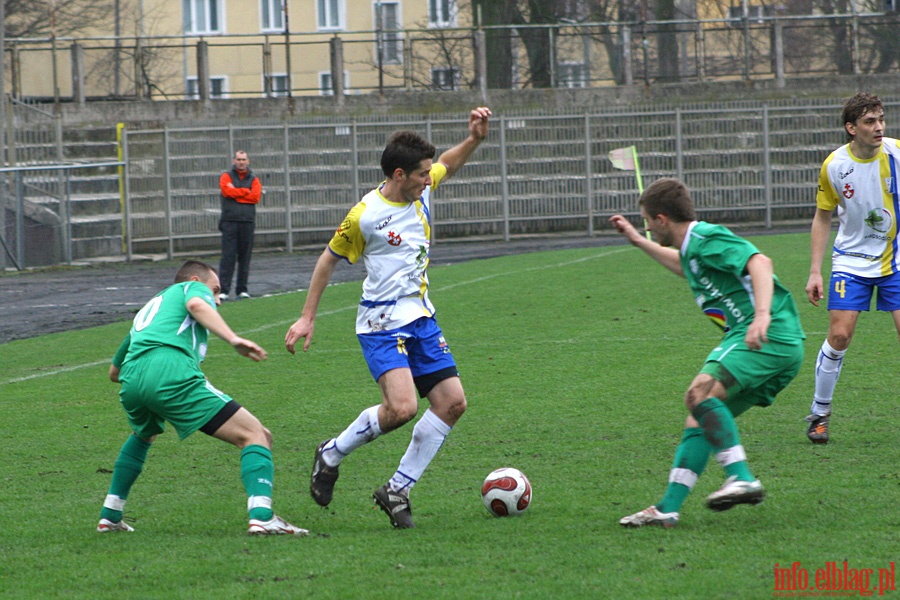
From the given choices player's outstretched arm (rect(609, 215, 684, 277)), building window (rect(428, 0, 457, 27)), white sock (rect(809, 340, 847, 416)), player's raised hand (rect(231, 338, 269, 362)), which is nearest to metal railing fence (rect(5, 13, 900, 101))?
building window (rect(428, 0, 457, 27))

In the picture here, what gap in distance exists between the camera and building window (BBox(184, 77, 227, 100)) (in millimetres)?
26844

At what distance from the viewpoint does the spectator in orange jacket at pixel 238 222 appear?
15.7m

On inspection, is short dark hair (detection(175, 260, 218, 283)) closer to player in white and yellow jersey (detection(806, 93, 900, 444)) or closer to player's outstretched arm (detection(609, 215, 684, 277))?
player's outstretched arm (detection(609, 215, 684, 277))

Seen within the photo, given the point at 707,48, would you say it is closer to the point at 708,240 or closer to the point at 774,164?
the point at 774,164

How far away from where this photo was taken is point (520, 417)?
760 centimetres

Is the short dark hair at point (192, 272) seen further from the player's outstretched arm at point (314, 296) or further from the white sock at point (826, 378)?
the white sock at point (826, 378)

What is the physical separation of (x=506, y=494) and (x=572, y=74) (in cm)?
2391

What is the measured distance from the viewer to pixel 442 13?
3969 cm

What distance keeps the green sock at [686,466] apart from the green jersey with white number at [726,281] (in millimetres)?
507

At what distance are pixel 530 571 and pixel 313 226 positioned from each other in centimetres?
2057

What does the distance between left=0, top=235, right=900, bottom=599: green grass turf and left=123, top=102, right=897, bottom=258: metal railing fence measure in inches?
505

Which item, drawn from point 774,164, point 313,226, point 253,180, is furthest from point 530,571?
point 774,164

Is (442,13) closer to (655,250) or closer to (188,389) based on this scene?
(655,250)

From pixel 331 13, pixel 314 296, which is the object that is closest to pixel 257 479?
pixel 314 296
